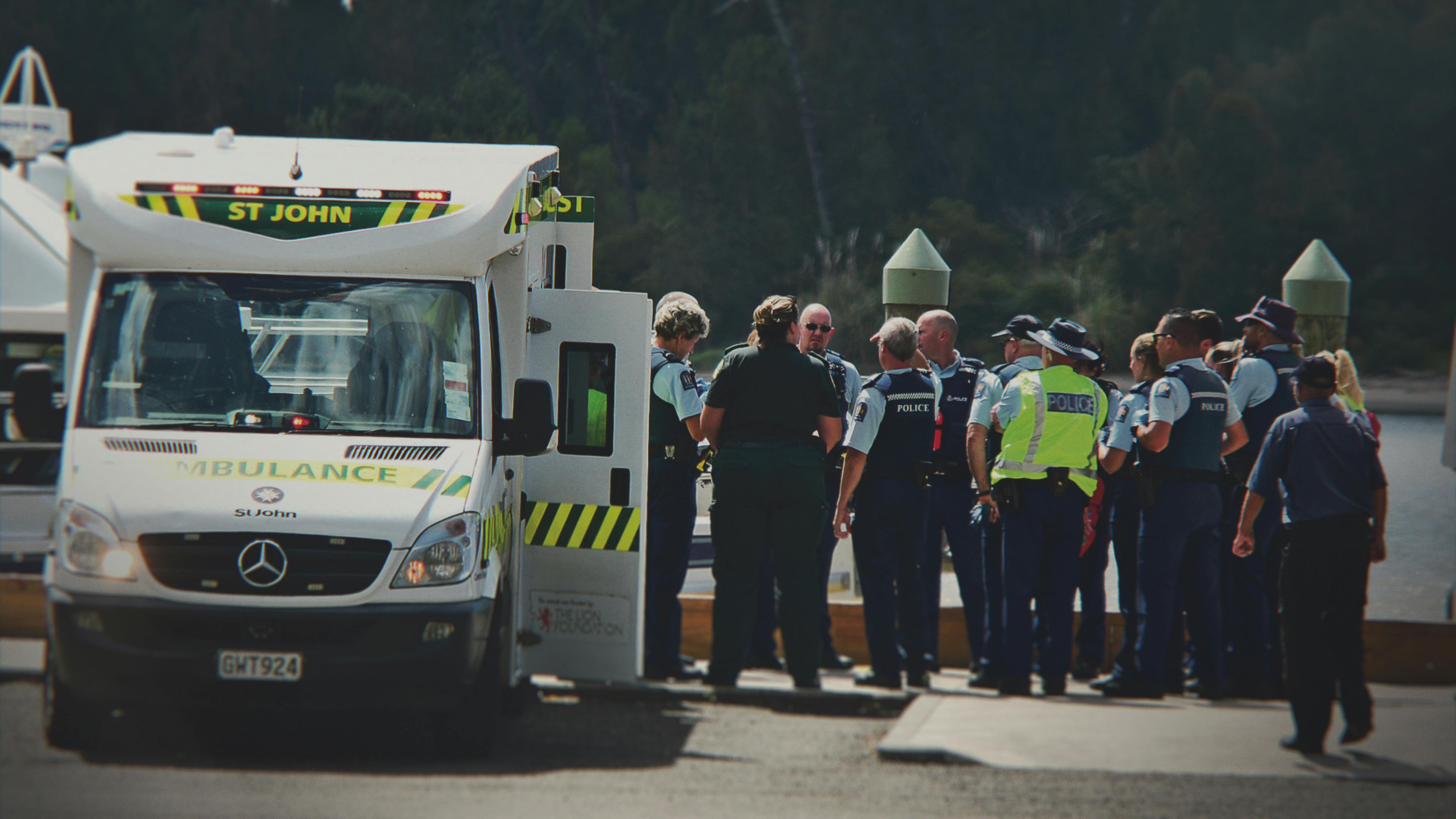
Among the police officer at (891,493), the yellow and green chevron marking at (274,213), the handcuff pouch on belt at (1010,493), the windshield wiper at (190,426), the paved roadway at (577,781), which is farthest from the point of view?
the police officer at (891,493)

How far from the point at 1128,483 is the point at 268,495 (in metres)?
4.61

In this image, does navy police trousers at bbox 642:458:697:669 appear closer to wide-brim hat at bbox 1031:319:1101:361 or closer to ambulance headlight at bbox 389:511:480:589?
ambulance headlight at bbox 389:511:480:589

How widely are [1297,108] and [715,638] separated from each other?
46773mm

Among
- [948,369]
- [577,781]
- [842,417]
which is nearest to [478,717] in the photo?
[577,781]

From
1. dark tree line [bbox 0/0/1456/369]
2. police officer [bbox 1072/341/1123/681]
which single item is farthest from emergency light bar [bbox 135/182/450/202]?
dark tree line [bbox 0/0/1456/369]

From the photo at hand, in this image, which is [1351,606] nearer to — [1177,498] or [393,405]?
[1177,498]

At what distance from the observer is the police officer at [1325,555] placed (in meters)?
6.96

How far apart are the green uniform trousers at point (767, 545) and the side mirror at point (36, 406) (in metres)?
3.16

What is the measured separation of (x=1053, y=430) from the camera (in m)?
8.13

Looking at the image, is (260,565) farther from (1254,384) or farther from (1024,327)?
(1254,384)

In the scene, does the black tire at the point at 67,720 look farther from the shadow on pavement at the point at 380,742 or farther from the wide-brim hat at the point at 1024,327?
the wide-brim hat at the point at 1024,327

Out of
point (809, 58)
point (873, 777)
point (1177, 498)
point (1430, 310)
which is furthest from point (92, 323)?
point (809, 58)

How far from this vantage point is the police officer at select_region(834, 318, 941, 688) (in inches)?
325

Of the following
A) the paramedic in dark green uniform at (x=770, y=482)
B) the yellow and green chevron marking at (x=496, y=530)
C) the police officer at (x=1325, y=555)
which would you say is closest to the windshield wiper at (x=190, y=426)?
the yellow and green chevron marking at (x=496, y=530)
